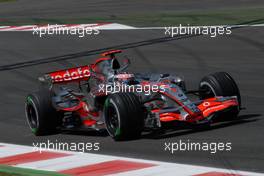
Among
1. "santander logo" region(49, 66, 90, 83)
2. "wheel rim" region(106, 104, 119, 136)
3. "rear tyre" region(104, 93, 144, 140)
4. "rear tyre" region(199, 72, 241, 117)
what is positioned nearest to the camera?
"rear tyre" region(104, 93, 144, 140)

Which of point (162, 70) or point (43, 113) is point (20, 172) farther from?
point (162, 70)

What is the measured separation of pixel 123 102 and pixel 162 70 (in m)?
7.99

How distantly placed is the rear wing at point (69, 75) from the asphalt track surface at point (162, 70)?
895mm

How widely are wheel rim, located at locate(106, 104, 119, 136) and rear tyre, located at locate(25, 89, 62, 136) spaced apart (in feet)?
4.50

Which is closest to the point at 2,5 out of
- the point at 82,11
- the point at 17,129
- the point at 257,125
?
the point at 82,11

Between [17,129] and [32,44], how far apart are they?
37.1ft

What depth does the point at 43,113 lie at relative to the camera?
43.3ft

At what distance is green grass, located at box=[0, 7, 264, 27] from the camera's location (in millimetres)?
26242

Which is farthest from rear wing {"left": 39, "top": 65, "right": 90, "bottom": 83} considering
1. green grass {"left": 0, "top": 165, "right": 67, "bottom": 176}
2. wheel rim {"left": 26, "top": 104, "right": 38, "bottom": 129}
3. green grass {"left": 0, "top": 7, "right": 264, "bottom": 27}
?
green grass {"left": 0, "top": 7, "right": 264, "bottom": 27}

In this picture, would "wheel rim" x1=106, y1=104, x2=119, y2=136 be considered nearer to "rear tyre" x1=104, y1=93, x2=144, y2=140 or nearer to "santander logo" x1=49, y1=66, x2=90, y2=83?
"rear tyre" x1=104, y1=93, x2=144, y2=140

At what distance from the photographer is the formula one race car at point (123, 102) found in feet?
39.3

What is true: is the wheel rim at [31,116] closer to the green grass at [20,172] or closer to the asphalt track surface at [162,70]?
the asphalt track surface at [162,70]

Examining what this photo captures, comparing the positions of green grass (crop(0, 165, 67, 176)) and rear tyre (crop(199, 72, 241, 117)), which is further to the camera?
rear tyre (crop(199, 72, 241, 117))

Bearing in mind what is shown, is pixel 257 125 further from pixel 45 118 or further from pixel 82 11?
pixel 82 11
